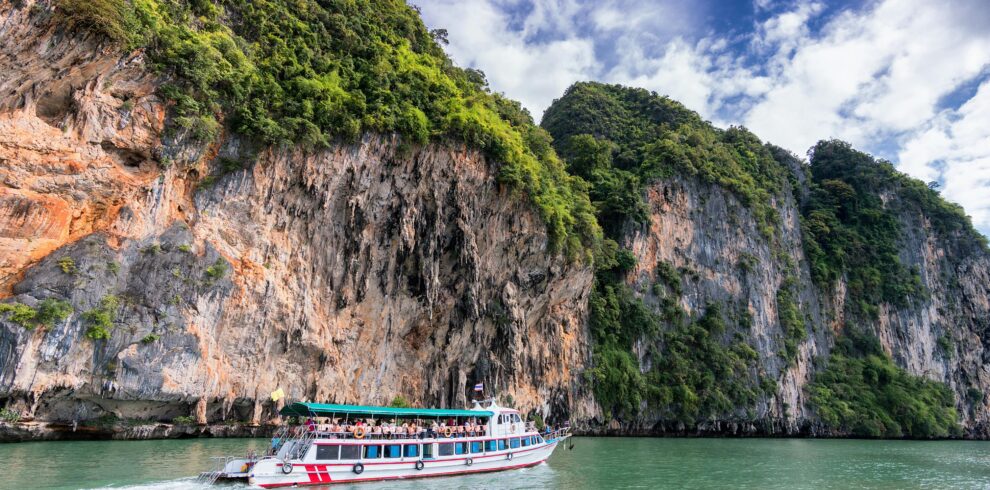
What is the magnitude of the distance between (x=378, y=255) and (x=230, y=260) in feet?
26.0

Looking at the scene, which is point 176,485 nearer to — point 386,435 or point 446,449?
point 386,435

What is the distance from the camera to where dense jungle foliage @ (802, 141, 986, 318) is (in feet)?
209

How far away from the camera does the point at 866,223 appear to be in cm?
6956

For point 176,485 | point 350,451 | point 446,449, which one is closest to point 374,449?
point 350,451

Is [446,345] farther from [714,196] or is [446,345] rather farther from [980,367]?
[980,367]

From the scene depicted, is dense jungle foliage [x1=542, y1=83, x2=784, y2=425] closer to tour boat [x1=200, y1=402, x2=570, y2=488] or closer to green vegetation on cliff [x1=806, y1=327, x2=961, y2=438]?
green vegetation on cliff [x1=806, y1=327, x2=961, y2=438]

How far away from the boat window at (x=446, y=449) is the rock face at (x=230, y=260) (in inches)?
426

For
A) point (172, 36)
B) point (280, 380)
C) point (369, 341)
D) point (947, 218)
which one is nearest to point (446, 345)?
point (369, 341)

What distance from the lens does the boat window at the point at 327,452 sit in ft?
59.0

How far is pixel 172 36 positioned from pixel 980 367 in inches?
3288

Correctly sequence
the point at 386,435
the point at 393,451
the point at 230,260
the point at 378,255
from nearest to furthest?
the point at 393,451 < the point at 386,435 < the point at 230,260 < the point at 378,255

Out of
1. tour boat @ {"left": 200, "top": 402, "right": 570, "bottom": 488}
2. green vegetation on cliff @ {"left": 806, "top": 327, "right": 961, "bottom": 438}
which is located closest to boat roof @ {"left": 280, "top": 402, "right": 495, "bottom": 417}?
tour boat @ {"left": 200, "top": 402, "right": 570, "bottom": 488}

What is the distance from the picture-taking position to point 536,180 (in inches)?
1490

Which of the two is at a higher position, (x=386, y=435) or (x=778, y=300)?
(x=778, y=300)
